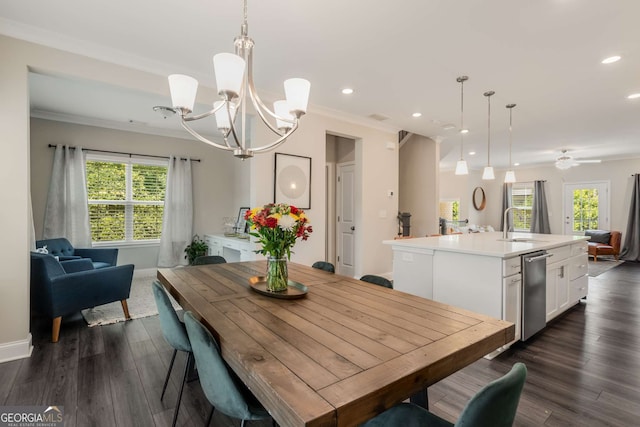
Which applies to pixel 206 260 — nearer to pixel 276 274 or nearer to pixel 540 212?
pixel 276 274

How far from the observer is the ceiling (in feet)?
7.31

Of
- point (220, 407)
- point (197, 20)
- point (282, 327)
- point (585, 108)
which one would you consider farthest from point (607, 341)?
point (197, 20)

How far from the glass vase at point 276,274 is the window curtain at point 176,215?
4438mm

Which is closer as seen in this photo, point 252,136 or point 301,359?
point 301,359

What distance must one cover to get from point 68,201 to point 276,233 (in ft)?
15.2

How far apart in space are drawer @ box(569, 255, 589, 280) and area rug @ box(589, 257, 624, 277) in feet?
8.56

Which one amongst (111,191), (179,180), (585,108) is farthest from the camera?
(179,180)

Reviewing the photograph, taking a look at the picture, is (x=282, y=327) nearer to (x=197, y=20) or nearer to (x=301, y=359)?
(x=301, y=359)

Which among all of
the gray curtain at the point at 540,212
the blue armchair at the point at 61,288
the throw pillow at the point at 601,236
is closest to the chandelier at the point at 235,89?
the blue armchair at the point at 61,288

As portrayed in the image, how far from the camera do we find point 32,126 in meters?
4.49

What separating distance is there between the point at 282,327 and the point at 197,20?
2.37 meters

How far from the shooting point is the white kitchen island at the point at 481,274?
2.57m

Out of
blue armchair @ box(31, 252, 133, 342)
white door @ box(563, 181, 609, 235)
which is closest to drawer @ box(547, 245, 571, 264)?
blue armchair @ box(31, 252, 133, 342)

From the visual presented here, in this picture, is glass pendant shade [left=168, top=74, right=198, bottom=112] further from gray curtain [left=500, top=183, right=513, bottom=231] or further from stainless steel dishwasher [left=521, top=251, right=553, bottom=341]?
gray curtain [left=500, top=183, right=513, bottom=231]
